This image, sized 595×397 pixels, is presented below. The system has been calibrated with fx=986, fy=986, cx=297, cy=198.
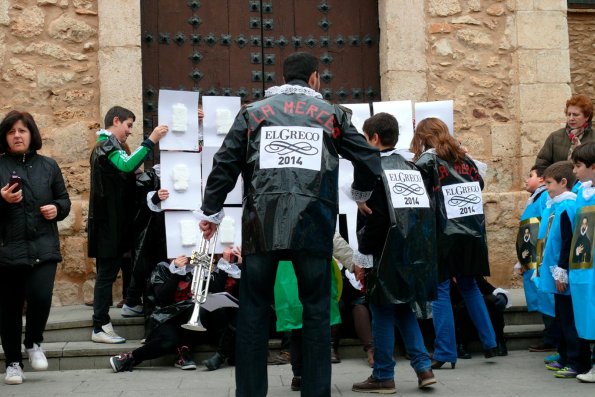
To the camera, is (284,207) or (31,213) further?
(31,213)

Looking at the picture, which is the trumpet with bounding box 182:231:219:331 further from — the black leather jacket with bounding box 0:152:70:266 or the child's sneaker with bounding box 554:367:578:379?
the child's sneaker with bounding box 554:367:578:379

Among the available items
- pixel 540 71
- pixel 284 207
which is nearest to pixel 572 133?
pixel 540 71

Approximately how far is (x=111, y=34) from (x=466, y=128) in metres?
3.53

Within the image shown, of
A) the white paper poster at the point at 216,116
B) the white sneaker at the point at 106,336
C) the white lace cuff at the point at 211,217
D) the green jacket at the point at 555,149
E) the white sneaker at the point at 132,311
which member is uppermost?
the white paper poster at the point at 216,116

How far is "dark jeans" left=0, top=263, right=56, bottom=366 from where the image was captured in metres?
6.42

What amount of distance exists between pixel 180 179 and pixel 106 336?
1276 millimetres

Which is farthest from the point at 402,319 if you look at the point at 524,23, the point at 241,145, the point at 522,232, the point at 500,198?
the point at 524,23

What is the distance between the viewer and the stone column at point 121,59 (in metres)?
8.98

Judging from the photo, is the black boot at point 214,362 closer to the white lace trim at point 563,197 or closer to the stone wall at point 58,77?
the stone wall at point 58,77

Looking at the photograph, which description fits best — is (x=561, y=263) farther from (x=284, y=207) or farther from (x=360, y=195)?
(x=284, y=207)

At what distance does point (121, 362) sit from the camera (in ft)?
22.1

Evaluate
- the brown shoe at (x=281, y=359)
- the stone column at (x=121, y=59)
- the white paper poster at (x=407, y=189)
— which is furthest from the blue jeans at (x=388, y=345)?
the stone column at (x=121, y=59)

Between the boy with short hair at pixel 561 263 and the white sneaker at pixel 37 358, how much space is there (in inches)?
130

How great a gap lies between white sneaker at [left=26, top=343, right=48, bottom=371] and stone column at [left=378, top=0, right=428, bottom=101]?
4.49 metres
